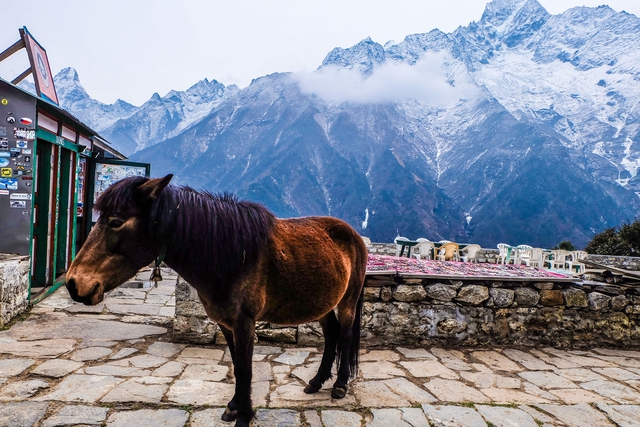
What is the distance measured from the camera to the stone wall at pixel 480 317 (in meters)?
4.44

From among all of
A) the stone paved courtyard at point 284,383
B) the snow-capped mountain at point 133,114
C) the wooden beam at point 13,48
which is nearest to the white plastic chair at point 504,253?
the stone paved courtyard at point 284,383

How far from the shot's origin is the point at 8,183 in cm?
505

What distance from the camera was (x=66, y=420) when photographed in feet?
8.09

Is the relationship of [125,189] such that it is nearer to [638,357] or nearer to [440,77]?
[638,357]

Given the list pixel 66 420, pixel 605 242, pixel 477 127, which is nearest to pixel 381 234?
pixel 605 242

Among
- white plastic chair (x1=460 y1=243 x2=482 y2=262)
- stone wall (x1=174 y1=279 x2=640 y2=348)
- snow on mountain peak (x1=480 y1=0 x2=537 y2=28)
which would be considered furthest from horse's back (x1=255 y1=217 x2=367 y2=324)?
snow on mountain peak (x1=480 y1=0 x2=537 y2=28)

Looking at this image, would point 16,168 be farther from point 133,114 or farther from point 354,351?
point 133,114

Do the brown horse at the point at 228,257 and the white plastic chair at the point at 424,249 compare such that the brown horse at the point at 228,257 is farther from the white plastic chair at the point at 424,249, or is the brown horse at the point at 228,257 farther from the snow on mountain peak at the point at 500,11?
the snow on mountain peak at the point at 500,11

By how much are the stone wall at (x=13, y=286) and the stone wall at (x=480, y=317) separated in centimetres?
197

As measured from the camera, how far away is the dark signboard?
5.01 m

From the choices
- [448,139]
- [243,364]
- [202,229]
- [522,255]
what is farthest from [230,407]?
[448,139]

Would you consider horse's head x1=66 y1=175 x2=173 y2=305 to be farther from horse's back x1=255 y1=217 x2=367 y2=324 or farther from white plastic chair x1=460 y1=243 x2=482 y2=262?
white plastic chair x1=460 y1=243 x2=482 y2=262

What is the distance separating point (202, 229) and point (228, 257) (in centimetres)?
23

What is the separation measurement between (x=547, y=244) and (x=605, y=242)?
29849mm
